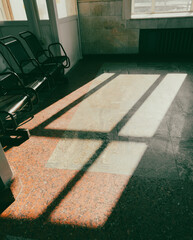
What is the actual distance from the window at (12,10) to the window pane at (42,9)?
0.32 meters

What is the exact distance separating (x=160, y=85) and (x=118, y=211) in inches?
102

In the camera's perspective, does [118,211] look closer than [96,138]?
Yes

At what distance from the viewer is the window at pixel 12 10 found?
138 inches

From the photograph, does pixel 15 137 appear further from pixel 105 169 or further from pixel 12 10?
pixel 12 10

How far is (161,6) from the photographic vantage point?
15.5 ft

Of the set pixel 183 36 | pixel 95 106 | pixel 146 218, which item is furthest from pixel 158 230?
pixel 183 36

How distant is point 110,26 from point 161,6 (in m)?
1.43

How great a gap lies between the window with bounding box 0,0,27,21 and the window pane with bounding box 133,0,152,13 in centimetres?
276

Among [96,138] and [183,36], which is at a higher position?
[183,36]

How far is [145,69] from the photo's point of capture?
422 centimetres

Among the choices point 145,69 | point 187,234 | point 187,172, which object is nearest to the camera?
point 187,234

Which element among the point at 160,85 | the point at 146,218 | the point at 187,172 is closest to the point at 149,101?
the point at 160,85

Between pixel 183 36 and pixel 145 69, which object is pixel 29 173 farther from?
pixel 183 36

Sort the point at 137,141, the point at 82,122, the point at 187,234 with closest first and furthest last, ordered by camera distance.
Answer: the point at 187,234 < the point at 137,141 < the point at 82,122
